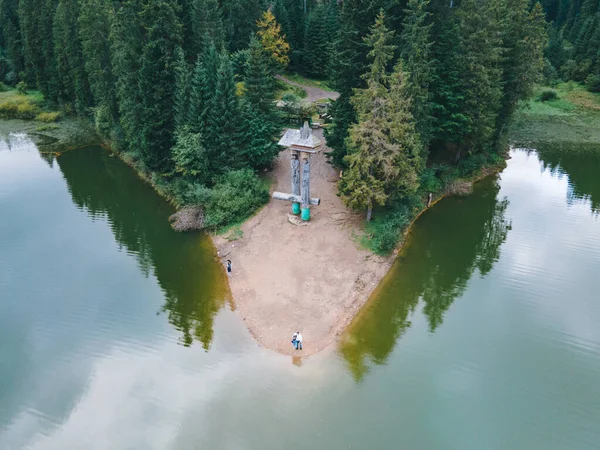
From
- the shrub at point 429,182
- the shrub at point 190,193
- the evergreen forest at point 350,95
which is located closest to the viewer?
the evergreen forest at point 350,95

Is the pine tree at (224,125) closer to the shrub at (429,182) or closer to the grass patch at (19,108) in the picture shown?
the shrub at (429,182)

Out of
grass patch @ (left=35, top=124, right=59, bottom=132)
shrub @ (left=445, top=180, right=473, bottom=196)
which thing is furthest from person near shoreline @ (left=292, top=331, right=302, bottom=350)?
grass patch @ (left=35, top=124, right=59, bottom=132)

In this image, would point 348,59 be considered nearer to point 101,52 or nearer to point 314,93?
point 101,52

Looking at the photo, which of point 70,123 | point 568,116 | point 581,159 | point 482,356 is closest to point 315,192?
point 482,356

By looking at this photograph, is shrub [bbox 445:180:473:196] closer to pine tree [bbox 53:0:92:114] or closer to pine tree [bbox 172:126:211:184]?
pine tree [bbox 172:126:211:184]

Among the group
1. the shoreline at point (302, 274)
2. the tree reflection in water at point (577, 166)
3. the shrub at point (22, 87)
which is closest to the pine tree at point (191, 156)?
the shoreline at point (302, 274)

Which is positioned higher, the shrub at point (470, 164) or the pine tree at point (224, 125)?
the pine tree at point (224, 125)

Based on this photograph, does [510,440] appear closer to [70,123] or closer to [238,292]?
[238,292]
